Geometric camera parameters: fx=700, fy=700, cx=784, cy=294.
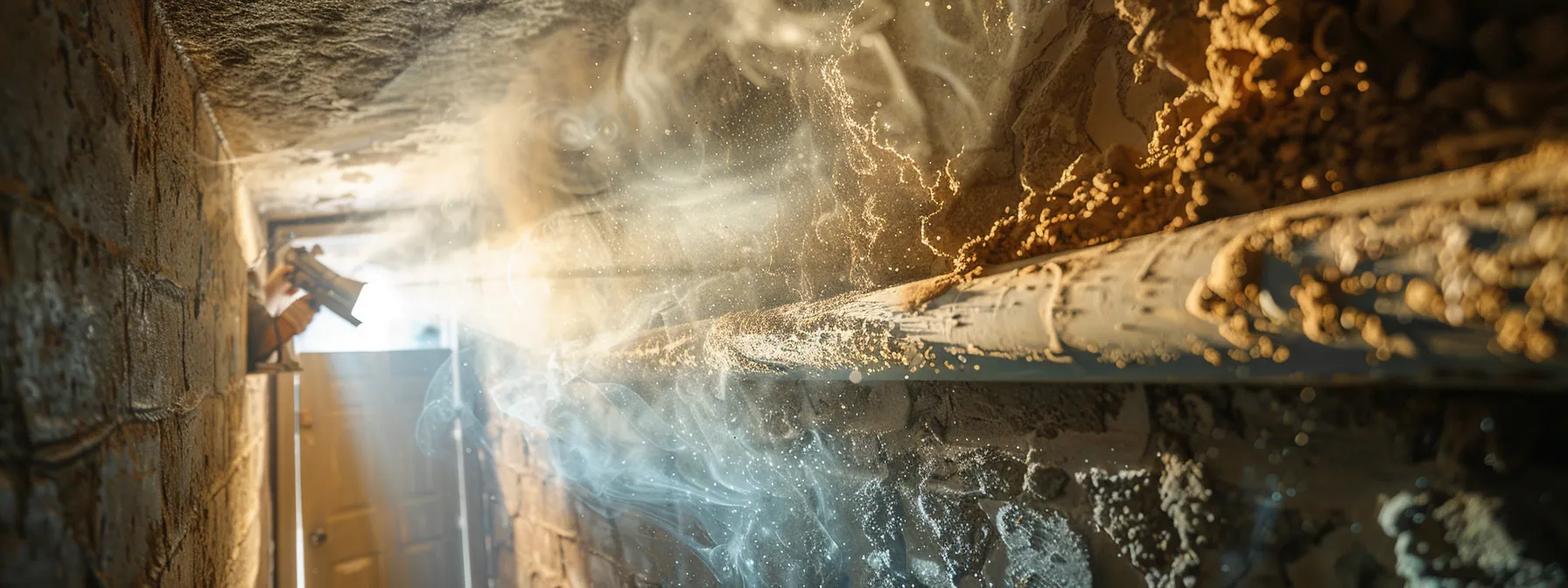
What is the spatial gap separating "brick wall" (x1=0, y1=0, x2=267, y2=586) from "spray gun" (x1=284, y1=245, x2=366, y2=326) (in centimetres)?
173

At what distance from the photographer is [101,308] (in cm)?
133

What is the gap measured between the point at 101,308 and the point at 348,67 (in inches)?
78.0

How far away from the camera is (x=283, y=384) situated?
5480mm

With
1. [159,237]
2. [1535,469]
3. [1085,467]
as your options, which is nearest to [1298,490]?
[1535,469]

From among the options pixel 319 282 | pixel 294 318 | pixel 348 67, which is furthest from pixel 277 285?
pixel 348 67

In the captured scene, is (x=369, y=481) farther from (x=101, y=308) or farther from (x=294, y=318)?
(x=101, y=308)

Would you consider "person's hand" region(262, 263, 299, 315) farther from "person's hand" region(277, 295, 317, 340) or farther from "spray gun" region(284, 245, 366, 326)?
"person's hand" region(277, 295, 317, 340)

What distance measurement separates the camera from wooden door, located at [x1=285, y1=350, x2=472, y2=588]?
18.4 feet

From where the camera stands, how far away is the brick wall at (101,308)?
1.00 metres

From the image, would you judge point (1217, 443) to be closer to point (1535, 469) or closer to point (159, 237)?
point (1535, 469)

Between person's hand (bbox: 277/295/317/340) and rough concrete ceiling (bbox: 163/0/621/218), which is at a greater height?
rough concrete ceiling (bbox: 163/0/621/218)

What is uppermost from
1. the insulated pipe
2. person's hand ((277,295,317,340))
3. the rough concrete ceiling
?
the rough concrete ceiling

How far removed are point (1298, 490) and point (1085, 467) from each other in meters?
0.40

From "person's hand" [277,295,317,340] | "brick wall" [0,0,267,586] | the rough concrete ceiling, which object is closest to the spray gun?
"person's hand" [277,295,317,340]
